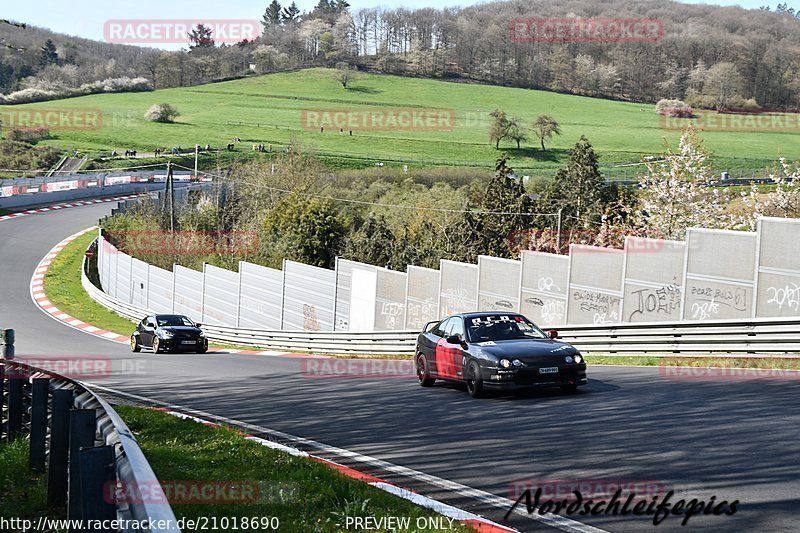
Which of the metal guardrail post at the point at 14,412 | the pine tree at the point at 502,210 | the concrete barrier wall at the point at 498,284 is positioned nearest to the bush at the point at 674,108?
the pine tree at the point at 502,210

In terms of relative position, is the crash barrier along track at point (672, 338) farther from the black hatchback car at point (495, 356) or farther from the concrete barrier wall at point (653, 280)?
the black hatchback car at point (495, 356)

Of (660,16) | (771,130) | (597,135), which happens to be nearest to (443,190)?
(597,135)

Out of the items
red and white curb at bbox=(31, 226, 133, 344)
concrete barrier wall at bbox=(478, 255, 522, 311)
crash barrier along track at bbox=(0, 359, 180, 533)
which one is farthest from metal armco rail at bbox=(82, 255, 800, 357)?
red and white curb at bbox=(31, 226, 133, 344)

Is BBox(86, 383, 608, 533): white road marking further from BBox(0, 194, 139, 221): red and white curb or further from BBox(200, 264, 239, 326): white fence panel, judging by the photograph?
BBox(0, 194, 139, 221): red and white curb

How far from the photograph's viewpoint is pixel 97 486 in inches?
202

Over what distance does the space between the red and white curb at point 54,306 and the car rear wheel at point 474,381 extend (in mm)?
26516

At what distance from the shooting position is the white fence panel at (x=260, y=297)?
1537 inches

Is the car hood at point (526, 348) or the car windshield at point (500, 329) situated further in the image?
the car windshield at point (500, 329)

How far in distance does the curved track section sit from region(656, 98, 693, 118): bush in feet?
399

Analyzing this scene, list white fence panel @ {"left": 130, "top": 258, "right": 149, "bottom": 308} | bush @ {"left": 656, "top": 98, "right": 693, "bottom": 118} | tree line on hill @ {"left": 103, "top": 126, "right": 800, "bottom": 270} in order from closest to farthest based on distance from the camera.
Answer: white fence panel @ {"left": 130, "top": 258, "right": 149, "bottom": 308}
tree line on hill @ {"left": 103, "top": 126, "right": 800, "bottom": 270}
bush @ {"left": 656, "top": 98, "right": 693, "bottom": 118}

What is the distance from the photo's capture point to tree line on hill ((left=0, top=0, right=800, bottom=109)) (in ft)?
472

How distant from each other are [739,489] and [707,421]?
130 inches

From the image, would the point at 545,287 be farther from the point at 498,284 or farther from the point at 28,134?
the point at 28,134

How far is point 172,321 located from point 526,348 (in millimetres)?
21444
